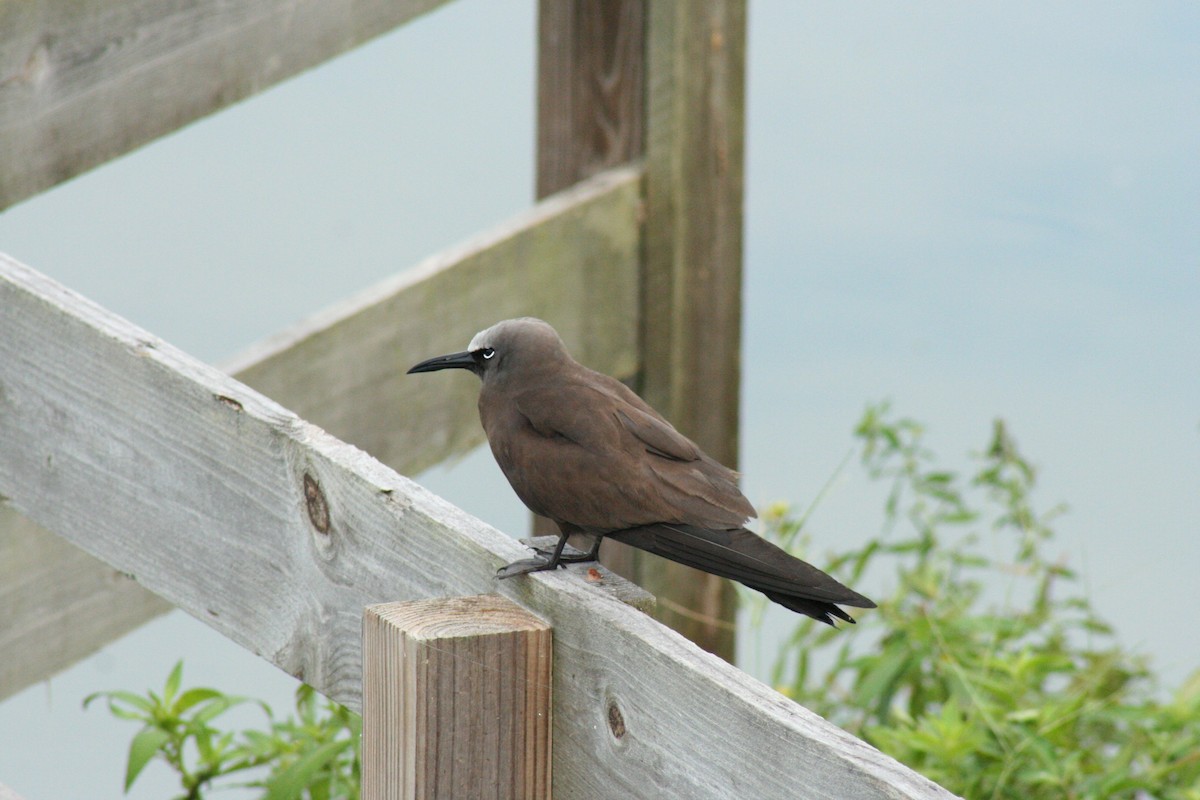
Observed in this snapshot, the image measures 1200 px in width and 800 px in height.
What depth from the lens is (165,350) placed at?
1.91 meters

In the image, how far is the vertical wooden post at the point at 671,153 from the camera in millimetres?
3633

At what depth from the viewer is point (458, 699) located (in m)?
1.52

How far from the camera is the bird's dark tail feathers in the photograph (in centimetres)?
173

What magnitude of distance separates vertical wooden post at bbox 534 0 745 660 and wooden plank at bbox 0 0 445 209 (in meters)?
0.75

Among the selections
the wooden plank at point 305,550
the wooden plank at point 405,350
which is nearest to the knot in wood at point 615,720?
the wooden plank at point 305,550

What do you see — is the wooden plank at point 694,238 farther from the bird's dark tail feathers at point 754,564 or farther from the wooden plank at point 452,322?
the bird's dark tail feathers at point 754,564

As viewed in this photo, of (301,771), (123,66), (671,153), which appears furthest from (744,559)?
(671,153)

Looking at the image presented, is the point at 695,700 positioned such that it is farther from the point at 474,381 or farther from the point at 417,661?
the point at 474,381

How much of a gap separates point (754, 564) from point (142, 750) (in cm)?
114

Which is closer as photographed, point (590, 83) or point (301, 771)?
point (301, 771)

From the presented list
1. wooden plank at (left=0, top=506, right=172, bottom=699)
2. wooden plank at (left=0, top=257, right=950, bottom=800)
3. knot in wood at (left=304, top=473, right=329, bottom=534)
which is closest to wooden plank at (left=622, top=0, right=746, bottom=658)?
wooden plank at (left=0, top=506, right=172, bottom=699)

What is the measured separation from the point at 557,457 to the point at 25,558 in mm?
1125

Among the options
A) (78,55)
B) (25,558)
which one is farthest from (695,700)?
(78,55)

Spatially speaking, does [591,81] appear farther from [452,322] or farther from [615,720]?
[615,720]
